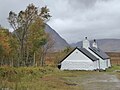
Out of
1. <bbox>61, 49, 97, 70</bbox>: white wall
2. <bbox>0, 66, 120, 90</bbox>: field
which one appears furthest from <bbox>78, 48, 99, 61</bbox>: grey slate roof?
<bbox>0, 66, 120, 90</bbox>: field

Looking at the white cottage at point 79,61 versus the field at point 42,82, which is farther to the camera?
the white cottage at point 79,61

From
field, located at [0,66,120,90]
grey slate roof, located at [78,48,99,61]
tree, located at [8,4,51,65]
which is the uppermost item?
tree, located at [8,4,51,65]

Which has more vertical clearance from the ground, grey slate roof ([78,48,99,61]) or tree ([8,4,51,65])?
tree ([8,4,51,65])

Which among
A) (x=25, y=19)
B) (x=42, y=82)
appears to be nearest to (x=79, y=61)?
(x=25, y=19)

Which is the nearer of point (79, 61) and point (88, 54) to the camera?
point (79, 61)

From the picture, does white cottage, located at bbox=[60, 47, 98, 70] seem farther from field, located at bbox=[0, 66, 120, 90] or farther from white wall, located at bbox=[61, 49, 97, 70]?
field, located at bbox=[0, 66, 120, 90]

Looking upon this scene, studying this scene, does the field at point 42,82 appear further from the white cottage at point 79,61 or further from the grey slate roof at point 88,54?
the grey slate roof at point 88,54

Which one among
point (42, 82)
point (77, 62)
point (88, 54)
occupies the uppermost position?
point (88, 54)

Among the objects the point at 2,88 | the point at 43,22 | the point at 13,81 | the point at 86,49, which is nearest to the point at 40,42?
the point at 43,22

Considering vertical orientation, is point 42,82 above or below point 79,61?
below

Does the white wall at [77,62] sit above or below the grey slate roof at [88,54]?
below

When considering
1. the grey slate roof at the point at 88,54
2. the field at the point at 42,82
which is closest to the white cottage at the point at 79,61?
the grey slate roof at the point at 88,54

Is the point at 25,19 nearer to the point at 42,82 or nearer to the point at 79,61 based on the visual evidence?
the point at 79,61

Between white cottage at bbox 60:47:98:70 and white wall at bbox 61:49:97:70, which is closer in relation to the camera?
white cottage at bbox 60:47:98:70
